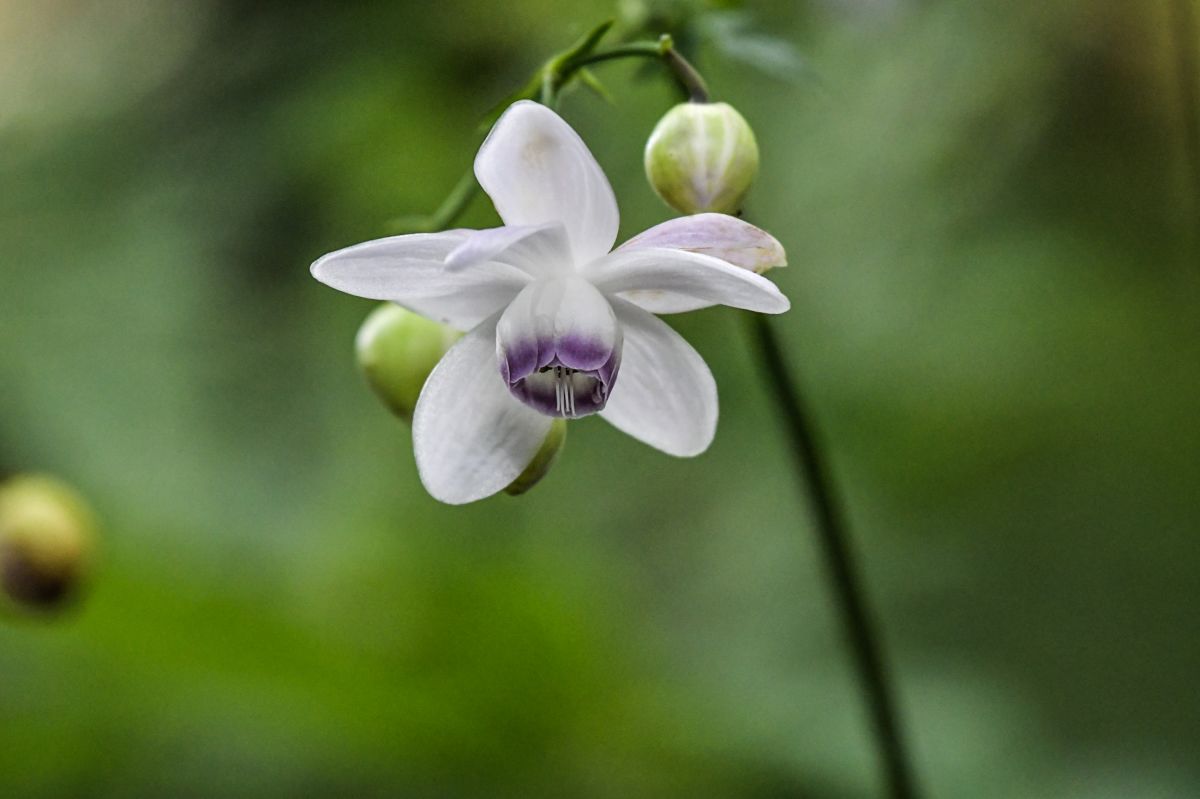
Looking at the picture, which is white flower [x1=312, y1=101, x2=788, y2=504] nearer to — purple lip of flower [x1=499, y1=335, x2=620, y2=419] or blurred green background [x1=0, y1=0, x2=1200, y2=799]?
purple lip of flower [x1=499, y1=335, x2=620, y2=419]

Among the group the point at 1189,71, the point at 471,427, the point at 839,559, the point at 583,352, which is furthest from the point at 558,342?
the point at 1189,71

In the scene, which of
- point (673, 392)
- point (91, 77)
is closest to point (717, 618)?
point (673, 392)

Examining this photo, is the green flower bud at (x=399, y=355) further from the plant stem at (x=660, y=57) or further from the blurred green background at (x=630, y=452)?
the blurred green background at (x=630, y=452)

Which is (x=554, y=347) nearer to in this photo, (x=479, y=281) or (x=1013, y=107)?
(x=479, y=281)

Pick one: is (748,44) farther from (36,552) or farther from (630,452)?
(630,452)

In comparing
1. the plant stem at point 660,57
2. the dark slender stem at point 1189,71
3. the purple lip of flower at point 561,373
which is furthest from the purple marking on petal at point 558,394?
the dark slender stem at point 1189,71
